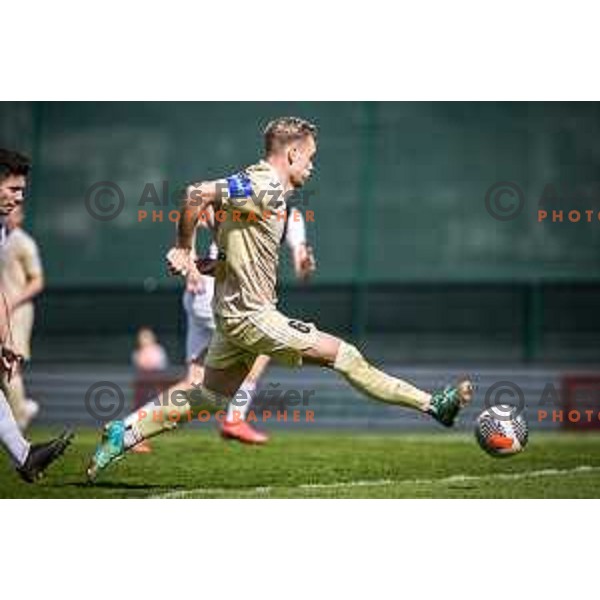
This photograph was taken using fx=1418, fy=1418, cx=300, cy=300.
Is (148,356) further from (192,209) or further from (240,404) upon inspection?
(192,209)

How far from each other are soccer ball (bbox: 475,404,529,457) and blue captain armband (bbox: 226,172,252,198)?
1.68m

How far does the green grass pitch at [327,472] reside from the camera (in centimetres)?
720

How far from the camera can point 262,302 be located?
268 inches

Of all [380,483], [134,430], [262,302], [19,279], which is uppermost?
[19,279]

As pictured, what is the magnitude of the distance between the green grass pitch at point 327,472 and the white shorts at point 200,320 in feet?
2.11

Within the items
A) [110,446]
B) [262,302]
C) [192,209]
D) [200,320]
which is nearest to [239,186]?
[192,209]

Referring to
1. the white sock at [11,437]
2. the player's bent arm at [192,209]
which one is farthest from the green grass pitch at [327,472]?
the player's bent arm at [192,209]

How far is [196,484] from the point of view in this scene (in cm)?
748

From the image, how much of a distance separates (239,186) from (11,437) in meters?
1.72

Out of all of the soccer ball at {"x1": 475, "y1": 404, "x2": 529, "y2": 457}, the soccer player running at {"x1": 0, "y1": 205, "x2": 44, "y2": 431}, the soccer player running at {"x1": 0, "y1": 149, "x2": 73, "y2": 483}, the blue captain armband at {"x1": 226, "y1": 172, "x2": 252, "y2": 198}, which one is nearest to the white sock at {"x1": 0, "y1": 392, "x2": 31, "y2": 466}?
the soccer player running at {"x1": 0, "y1": 149, "x2": 73, "y2": 483}

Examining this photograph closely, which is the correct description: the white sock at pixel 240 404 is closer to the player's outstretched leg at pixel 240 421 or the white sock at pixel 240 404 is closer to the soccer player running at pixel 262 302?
the player's outstretched leg at pixel 240 421

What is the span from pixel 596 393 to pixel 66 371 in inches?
184
